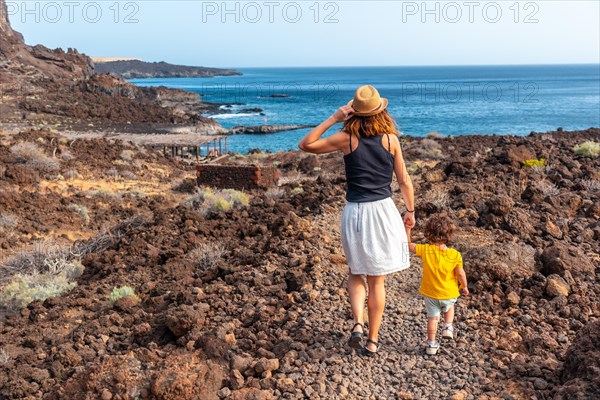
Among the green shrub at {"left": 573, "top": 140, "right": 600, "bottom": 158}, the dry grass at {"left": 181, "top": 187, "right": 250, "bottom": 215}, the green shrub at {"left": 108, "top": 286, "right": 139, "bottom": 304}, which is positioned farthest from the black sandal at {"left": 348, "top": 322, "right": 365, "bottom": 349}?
the green shrub at {"left": 573, "top": 140, "right": 600, "bottom": 158}

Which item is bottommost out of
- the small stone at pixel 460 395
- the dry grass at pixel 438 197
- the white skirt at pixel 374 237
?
the small stone at pixel 460 395

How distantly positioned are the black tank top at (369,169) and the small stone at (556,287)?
183cm

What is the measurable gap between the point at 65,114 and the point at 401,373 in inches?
1750

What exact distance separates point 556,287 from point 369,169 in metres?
2.04

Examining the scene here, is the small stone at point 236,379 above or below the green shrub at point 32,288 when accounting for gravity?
above

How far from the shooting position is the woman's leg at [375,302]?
13.1ft

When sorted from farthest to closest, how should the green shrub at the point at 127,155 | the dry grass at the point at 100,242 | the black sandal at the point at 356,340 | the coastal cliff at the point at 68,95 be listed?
the coastal cliff at the point at 68,95 → the green shrub at the point at 127,155 → the dry grass at the point at 100,242 → the black sandal at the point at 356,340

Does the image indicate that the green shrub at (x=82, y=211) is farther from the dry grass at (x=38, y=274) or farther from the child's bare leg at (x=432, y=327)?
the child's bare leg at (x=432, y=327)

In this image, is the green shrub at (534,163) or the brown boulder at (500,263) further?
the green shrub at (534,163)

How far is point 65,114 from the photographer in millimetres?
43969

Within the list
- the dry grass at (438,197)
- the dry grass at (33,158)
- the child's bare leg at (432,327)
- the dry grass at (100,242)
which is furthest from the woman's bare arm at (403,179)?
the dry grass at (33,158)

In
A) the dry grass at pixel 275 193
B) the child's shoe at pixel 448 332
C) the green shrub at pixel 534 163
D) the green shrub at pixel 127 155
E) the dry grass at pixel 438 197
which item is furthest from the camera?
the green shrub at pixel 127 155

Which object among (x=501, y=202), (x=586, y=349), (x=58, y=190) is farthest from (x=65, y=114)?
(x=586, y=349)

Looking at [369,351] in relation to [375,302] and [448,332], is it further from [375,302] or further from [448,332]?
[448,332]
